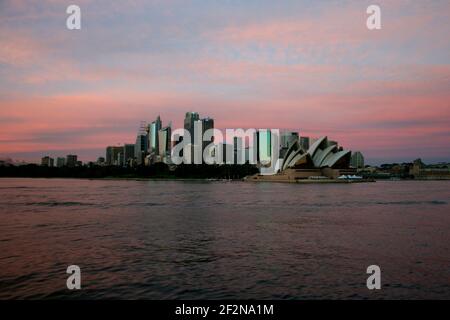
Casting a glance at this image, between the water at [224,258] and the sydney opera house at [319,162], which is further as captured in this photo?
the sydney opera house at [319,162]

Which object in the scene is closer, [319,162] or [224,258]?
[224,258]

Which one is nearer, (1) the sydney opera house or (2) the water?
(2) the water

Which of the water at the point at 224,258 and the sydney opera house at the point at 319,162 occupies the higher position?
the sydney opera house at the point at 319,162

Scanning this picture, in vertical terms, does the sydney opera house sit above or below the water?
above

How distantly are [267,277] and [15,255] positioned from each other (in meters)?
6.98

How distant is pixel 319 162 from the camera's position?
96.1 m

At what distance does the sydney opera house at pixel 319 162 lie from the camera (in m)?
93.9

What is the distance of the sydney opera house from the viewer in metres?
93.9

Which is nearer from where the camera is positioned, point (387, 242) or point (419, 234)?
point (387, 242)

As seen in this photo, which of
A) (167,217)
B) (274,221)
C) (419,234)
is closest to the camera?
(419,234)
